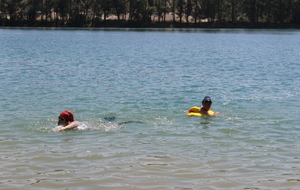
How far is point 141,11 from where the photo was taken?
143125 millimetres

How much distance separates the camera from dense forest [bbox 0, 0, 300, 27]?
5546 inches

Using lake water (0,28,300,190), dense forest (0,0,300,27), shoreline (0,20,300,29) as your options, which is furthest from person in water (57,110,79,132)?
shoreline (0,20,300,29)

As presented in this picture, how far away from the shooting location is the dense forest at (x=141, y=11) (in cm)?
14088

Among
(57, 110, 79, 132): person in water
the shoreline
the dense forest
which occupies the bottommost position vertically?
(57, 110, 79, 132): person in water

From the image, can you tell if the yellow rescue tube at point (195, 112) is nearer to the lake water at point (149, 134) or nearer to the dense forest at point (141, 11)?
the lake water at point (149, 134)

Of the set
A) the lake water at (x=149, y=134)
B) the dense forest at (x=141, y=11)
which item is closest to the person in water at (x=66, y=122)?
the lake water at (x=149, y=134)

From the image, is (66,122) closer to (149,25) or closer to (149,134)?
(149,134)

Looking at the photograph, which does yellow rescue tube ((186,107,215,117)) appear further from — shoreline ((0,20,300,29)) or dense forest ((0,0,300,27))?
shoreline ((0,20,300,29))

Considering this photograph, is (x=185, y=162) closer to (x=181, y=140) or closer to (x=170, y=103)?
(x=181, y=140)

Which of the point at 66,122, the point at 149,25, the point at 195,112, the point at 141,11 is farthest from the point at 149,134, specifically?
the point at 149,25

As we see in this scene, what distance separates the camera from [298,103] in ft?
61.8

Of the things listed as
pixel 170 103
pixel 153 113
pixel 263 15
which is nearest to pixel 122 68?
pixel 170 103

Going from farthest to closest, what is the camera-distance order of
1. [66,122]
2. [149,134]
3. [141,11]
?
[141,11] < [66,122] < [149,134]

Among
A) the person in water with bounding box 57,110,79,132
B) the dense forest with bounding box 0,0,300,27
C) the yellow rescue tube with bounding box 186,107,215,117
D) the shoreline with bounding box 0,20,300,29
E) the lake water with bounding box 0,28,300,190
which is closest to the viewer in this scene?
the lake water with bounding box 0,28,300,190
